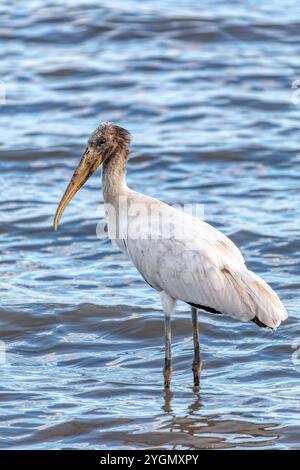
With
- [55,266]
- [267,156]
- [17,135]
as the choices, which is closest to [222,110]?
[267,156]

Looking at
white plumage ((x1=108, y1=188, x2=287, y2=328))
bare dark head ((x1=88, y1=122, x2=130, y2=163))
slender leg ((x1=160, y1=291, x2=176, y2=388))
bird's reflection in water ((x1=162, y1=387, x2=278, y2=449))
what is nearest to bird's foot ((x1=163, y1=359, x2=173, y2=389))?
slender leg ((x1=160, y1=291, x2=176, y2=388))

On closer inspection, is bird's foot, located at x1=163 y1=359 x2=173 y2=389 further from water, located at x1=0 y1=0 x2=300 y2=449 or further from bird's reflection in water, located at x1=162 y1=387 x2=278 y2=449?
bird's reflection in water, located at x1=162 y1=387 x2=278 y2=449

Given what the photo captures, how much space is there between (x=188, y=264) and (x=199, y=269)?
96 millimetres

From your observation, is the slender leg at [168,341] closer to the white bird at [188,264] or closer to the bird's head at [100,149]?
the white bird at [188,264]

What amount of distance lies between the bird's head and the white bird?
358 millimetres

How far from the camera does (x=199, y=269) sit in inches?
346

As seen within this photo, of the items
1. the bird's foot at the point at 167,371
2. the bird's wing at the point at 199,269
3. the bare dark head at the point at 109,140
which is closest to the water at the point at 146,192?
Answer: the bird's foot at the point at 167,371

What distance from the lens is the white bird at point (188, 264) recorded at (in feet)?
28.3

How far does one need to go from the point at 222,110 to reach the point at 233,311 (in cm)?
924

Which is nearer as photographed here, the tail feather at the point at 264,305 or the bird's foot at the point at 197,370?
the tail feather at the point at 264,305

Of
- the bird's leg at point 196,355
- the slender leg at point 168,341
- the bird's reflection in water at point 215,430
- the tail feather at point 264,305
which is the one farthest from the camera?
the bird's leg at point 196,355

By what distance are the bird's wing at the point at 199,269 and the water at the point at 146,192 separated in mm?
714

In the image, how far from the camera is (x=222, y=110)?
17.6m

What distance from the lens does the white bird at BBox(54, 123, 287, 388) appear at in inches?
339
